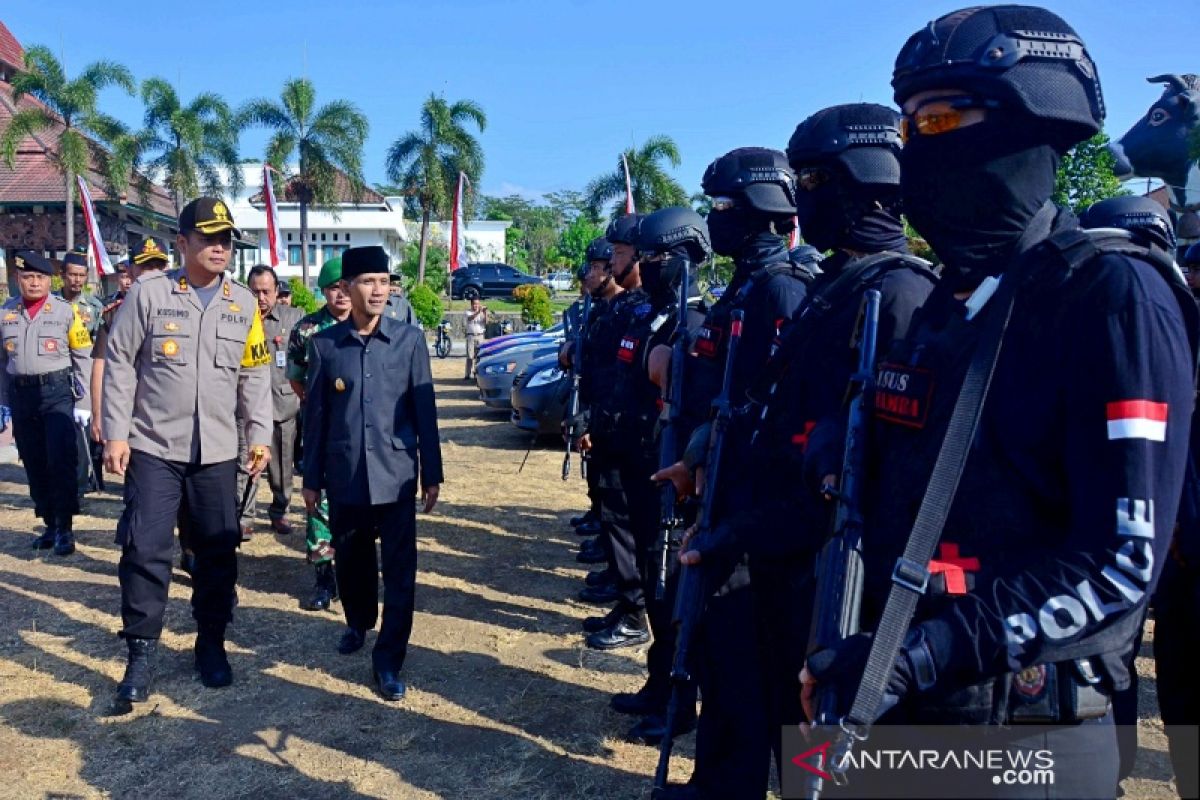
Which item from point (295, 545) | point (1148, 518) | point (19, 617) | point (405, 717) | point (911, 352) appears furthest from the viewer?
point (295, 545)

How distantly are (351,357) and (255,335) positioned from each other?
0.58 metres

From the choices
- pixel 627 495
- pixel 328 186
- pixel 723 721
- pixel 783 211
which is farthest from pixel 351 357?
pixel 328 186

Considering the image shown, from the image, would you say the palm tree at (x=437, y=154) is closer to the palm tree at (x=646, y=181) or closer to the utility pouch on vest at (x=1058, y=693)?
the palm tree at (x=646, y=181)

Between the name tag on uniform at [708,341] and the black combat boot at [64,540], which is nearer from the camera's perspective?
the name tag on uniform at [708,341]

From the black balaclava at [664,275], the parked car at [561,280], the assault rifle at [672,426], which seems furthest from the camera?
the parked car at [561,280]

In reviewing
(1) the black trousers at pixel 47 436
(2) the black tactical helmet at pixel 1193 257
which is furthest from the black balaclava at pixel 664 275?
(1) the black trousers at pixel 47 436

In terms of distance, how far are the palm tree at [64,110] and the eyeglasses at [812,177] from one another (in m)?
33.9

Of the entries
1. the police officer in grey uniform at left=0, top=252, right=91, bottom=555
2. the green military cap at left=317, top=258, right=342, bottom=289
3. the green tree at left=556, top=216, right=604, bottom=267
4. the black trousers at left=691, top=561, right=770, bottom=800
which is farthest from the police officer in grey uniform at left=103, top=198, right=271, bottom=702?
the green tree at left=556, top=216, right=604, bottom=267

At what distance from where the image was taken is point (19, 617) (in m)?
5.63

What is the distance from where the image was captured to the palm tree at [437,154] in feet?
131

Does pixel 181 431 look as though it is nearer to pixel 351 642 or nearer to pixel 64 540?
pixel 351 642

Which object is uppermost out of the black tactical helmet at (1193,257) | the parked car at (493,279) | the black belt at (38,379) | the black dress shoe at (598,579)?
the parked car at (493,279)

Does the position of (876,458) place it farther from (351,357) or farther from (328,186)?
(328,186)

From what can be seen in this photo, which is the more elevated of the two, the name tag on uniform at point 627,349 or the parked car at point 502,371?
the name tag on uniform at point 627,349
